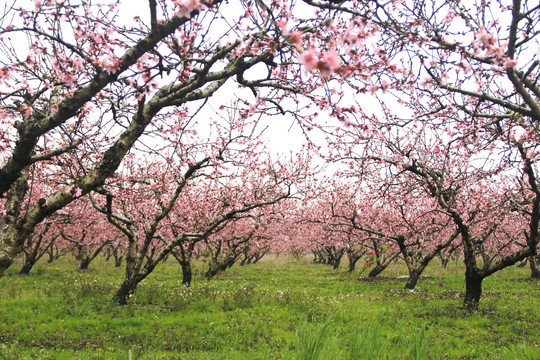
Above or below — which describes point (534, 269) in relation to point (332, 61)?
below

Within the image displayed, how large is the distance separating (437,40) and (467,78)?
1304 millimetres

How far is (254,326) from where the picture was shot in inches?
315

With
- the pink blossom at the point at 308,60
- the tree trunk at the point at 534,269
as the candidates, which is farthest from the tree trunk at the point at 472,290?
the tree trunk at the point at 534,269

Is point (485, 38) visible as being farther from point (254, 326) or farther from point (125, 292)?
point (125, 292)

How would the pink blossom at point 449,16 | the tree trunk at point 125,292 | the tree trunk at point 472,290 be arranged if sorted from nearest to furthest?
the pink blossom at point 449,16
the tree trunk at point 125,292
the tree trunk at point 472,290

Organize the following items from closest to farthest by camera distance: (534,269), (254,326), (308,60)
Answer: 1. (308,60)
2. (254,326)
3. (534,269)

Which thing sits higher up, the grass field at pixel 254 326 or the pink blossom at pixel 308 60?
the pink blossom at pixel 308 60

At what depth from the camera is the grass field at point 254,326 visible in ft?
15.4

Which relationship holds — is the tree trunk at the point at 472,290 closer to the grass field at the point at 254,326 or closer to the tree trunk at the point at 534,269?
the grass field at the point at 254,326

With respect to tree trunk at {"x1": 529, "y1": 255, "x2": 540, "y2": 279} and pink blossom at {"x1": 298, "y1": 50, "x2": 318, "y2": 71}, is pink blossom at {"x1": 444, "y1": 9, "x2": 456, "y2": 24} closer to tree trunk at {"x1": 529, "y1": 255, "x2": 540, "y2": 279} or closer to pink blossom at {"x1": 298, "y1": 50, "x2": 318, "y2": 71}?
pink blossom at {"x1": 298, "y1": 50, "x2": 318, "y2": 71}

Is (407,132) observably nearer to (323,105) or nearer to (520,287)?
(323,105)

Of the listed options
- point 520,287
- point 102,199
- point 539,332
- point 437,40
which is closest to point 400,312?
point 539,332

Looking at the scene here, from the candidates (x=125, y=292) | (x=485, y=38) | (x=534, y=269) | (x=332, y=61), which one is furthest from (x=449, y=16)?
(x=534, y=269)

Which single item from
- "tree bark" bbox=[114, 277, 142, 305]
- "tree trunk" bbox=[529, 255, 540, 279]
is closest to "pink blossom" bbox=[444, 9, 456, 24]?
"tree bark" bbox=[114, 277, 142, 305]
